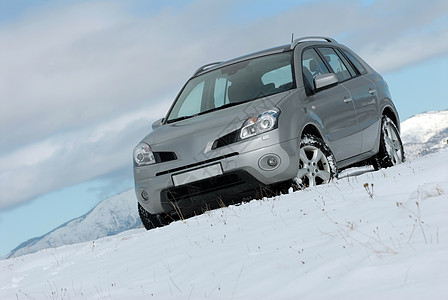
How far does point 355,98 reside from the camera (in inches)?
337

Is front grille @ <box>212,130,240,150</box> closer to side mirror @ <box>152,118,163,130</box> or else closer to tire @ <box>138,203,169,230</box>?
tire @ <box>138,203,169,230</box>

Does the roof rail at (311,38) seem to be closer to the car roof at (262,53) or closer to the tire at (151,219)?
the car roof at (262,53)

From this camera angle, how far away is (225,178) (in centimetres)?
701

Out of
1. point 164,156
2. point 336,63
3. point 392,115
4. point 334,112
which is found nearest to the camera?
point 164,156

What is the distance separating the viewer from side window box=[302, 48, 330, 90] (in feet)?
26.0

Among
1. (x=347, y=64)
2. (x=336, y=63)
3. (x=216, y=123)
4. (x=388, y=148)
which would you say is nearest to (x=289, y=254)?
(x=216, y=123)

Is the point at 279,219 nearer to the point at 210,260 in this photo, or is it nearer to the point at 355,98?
the point at 210,260

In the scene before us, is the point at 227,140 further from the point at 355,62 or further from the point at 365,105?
the point at 355,62

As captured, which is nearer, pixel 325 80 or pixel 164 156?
pixel 164 156

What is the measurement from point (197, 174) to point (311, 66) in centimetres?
219

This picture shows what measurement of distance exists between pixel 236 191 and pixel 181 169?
615 millimetres

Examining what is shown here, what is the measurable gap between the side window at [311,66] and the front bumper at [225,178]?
1.16 m

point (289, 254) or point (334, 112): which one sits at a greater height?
point (334, 112)

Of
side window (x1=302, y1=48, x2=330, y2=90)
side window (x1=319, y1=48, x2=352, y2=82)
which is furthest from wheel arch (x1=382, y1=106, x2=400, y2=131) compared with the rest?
side window (x1=302, y1=48, x2=330, y2=90)
